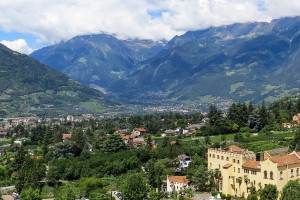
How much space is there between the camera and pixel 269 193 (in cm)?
5541

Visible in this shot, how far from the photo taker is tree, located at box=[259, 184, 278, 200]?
5531 centimetres

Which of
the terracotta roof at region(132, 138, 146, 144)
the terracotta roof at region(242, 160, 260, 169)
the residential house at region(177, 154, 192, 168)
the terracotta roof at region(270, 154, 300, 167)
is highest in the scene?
the terracotta roof at region(132, 138, 146, 144)

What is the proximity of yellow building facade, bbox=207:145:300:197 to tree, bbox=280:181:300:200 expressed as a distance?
270 centimetres

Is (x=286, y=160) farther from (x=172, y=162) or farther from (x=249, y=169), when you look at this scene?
(x=172, y=162)

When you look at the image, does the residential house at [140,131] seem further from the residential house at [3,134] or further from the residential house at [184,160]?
the residential house at [3,134]

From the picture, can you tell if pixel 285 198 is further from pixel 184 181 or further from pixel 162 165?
pixel 162 165

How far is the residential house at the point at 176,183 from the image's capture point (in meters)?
72.3

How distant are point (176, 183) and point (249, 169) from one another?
1448 centimetres

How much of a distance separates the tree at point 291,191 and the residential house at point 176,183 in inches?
789

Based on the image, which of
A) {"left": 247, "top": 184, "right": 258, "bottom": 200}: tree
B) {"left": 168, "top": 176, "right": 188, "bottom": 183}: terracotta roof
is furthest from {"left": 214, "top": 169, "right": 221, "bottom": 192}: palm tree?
{"left": 247, "top": 184, "right": 258, "bottom": 200}: tree

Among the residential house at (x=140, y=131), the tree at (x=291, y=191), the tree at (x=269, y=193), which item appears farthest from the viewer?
the residential house at (x=140, y=131)

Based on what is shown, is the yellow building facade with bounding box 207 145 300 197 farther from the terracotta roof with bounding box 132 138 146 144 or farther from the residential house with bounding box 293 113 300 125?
the residential house with bounding box 293 113 300 125

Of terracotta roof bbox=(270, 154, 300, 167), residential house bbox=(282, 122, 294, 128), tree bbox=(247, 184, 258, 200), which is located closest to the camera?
terracotta roof bbox=(270, 154, 300, 167)

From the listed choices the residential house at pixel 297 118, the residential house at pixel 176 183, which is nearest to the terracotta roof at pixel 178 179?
the residential house at pixel 176 183
